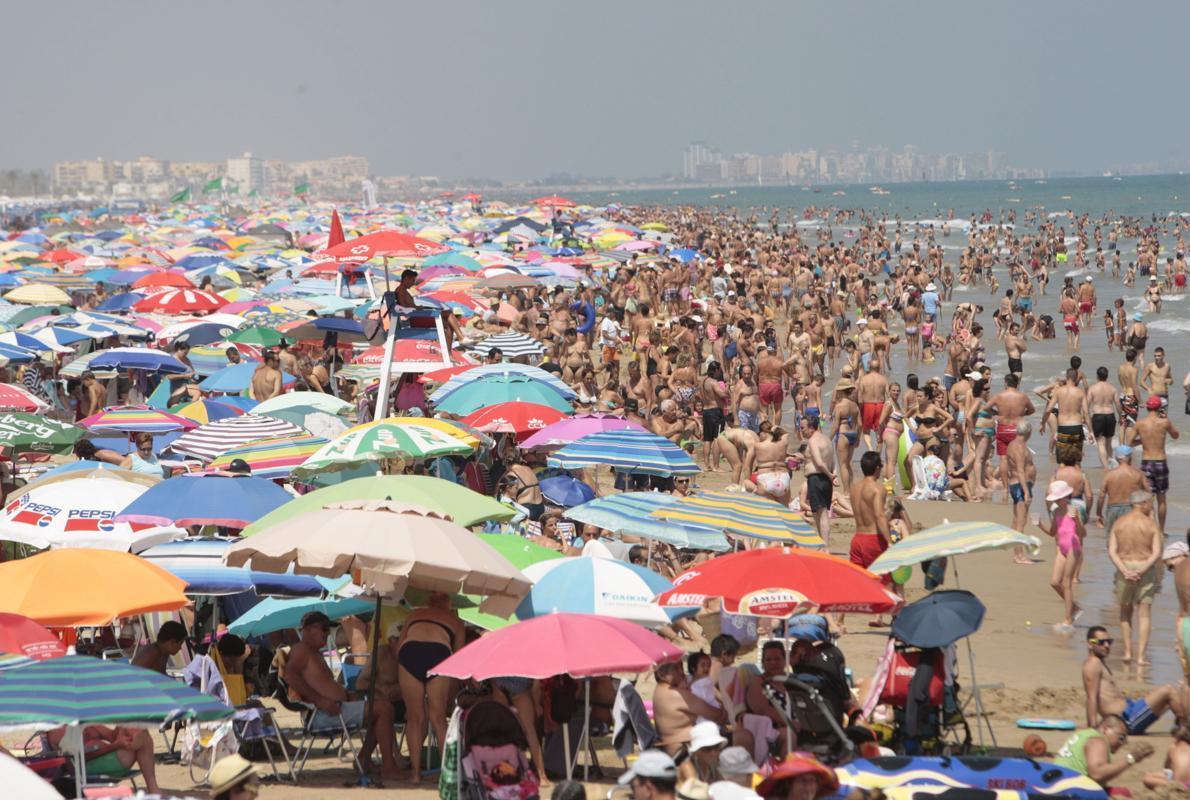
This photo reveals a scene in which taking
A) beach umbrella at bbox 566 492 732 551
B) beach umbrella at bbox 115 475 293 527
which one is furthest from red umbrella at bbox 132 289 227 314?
beach umbrella at bbox 566 492 732 551

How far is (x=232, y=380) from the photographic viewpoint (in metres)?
14.6

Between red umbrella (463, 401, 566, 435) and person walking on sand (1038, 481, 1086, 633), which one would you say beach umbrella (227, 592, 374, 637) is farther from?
person walking on sand (1038, 481, 1086, 633)

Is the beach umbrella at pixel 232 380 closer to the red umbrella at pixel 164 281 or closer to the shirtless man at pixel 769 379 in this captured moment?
the shirtless man at pixel 769 379

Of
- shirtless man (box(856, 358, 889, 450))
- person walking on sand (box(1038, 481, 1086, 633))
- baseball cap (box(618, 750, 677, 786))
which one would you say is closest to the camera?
baseball cap (box(618, 750, 677, 786))

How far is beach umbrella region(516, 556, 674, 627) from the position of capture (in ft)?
23.1

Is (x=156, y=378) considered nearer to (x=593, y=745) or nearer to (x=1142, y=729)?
(x=593, y=745)

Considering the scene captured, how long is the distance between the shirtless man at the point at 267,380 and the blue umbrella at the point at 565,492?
3830 mm

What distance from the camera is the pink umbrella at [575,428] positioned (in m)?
11.0

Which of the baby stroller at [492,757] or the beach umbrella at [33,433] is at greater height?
the beach umbrella at [33,433]

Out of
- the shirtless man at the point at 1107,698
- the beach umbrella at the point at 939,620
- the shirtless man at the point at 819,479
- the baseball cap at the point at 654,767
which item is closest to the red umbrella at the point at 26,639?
the baseball cap at the point at 654,767

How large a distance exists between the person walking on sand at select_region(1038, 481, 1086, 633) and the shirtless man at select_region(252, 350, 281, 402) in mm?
7145

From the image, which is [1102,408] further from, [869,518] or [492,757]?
[492,757]

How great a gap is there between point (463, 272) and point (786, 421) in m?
7.90

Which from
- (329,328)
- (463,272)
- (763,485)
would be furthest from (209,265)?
(763,485)
